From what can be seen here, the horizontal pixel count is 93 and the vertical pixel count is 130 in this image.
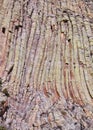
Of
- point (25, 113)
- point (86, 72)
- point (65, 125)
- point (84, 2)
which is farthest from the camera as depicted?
point (84, 2)

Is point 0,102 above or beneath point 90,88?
above

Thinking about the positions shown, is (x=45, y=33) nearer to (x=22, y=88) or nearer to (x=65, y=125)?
(x=22, y=88)

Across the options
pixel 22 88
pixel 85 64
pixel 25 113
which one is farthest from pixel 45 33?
pixel 25 113

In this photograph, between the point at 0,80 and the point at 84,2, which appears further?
the point at 84,2

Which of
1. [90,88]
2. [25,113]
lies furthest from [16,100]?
[90,88]

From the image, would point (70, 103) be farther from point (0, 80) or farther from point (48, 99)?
point (0, 80)

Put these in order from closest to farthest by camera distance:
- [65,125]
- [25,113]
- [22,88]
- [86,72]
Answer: [65,125] → [25,113] → [22,88] → [86,72]
